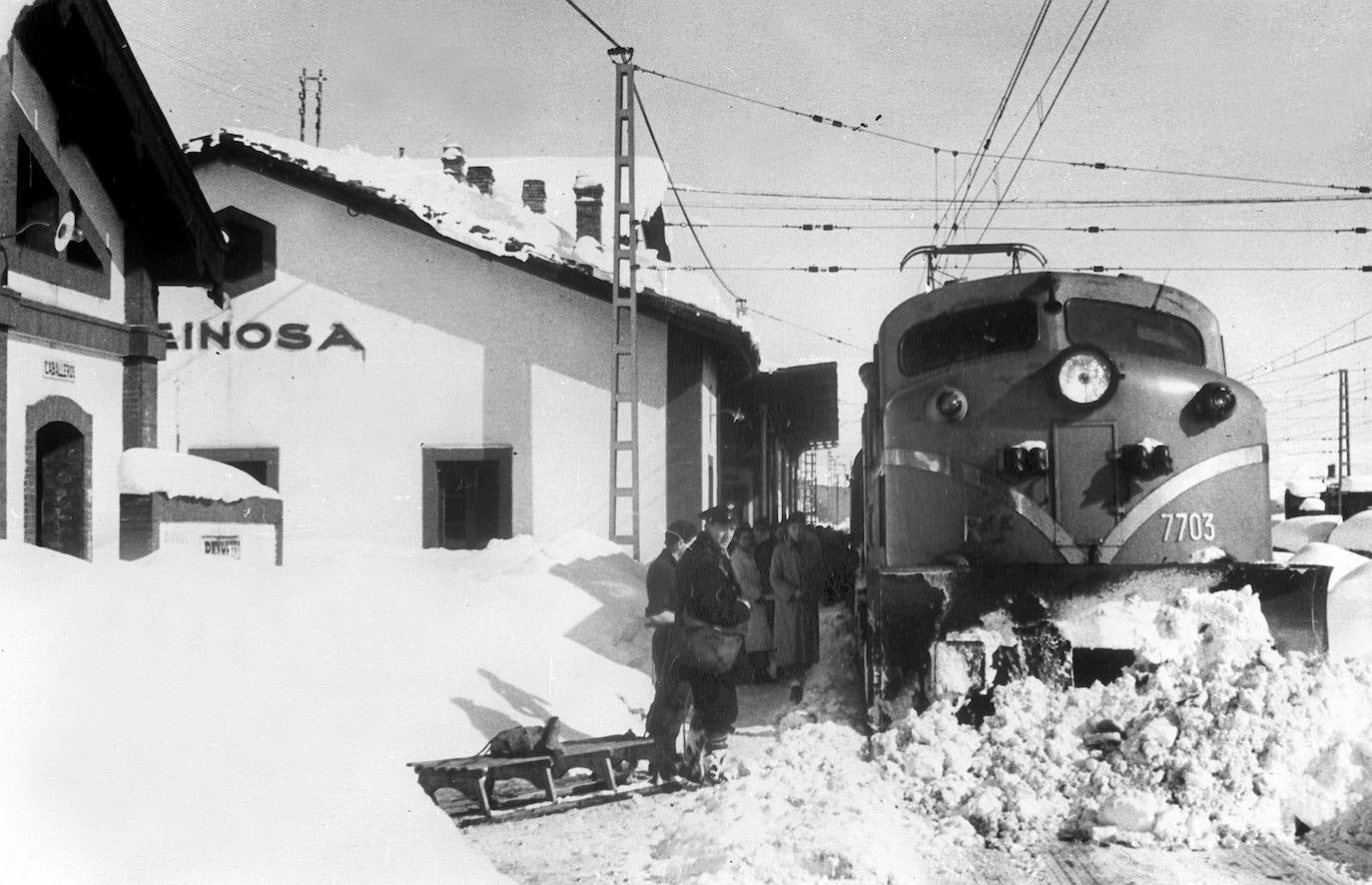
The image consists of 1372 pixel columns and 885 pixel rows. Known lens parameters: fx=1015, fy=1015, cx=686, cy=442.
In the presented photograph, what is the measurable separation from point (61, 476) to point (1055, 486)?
800 cm

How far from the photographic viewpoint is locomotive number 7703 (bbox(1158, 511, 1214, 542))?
5.74 m

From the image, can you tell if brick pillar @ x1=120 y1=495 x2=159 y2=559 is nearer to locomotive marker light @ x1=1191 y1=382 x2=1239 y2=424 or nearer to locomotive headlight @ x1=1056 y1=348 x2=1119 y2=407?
locomotive headlight @ x1=1056 y1=348 x2=1119 y2=407

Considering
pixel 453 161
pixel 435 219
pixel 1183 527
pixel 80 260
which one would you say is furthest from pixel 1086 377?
pixel 453 161

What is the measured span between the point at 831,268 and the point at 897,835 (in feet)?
34.1

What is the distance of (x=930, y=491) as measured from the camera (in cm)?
625

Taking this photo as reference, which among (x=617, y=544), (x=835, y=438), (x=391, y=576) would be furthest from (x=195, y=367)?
(x=835, y=438)

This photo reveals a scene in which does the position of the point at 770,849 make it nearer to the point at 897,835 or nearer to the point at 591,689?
the point at 897,835

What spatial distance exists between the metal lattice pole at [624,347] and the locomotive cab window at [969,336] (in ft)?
14.2

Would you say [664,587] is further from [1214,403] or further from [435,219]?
[435,219]

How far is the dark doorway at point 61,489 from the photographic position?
27.6ft

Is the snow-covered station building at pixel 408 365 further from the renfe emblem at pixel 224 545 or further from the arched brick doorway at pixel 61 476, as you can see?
the renfe emblem at pixel 224 545

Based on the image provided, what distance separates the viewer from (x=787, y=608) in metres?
9.27

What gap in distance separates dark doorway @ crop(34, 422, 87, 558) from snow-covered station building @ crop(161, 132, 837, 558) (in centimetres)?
359

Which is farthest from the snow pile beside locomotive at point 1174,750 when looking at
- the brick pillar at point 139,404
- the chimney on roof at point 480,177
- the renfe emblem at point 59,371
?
the chimney on roof at point 480,177
